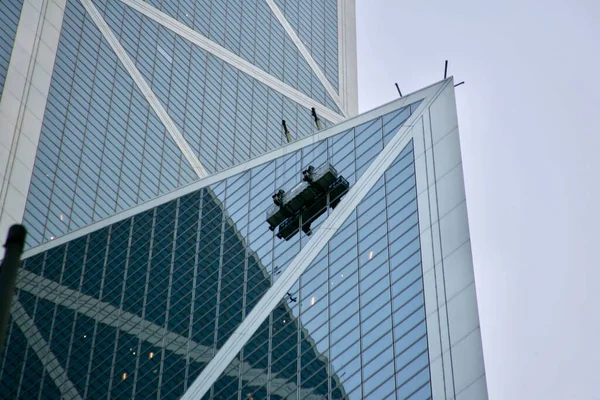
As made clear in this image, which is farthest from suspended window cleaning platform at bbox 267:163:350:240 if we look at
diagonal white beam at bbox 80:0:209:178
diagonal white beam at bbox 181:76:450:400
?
diagonal white beam at bbox 80:0:209:178

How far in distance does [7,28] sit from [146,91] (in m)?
21.2

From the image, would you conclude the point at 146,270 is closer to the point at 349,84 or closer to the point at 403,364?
the point at 403,364

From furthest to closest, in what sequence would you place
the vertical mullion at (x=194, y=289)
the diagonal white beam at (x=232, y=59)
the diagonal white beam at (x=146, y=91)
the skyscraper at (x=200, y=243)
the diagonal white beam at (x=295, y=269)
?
the diagonal white beam at (x=232, y=59) → the diagonal white beam at (x=146, y=91) → the vertical mullion at (x=194, y=289) → the diagonal white beam at (x=295, y=269) → the skyscraper at (x=200, y=243)

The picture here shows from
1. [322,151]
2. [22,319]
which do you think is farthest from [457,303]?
[22,319]

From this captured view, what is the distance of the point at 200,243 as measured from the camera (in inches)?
2414

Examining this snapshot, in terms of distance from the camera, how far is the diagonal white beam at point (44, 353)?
60344 millimetres

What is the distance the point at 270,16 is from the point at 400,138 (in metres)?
73.8

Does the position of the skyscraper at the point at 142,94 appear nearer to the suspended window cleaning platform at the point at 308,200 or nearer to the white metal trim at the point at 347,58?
the white metal trim at the point at 347,58

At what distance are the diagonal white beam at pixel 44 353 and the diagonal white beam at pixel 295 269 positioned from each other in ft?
34.3

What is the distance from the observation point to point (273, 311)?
5250 cm

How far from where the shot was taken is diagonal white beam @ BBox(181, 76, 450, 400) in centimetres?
5278

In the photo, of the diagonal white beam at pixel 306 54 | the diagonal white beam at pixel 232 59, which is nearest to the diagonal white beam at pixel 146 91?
the diagonal white beam at pixel 232 59

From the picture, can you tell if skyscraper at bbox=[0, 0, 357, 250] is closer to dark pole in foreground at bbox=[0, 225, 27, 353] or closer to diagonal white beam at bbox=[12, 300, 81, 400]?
diagonal white beam at bbox=[12, 300, 81, 400]

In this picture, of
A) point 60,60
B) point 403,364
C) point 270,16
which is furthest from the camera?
point 270,16
